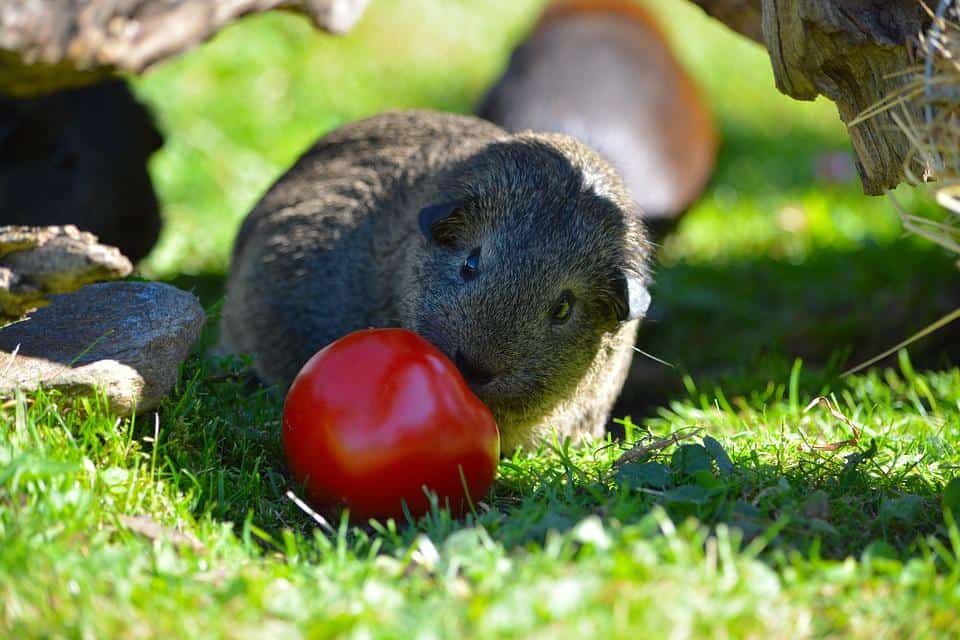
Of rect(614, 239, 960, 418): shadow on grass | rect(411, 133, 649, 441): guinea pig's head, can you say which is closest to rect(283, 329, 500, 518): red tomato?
rect(411, 133, 649, 441): guinea pig's head

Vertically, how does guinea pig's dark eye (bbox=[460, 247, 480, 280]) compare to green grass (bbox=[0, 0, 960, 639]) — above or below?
above

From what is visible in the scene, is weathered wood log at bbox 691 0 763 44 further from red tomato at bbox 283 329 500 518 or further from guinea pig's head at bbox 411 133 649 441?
red tomato at bbox 283 329 500 518

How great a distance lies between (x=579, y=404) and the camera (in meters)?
4.52

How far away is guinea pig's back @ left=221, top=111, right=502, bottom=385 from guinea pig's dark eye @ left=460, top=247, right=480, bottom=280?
2.36 feet

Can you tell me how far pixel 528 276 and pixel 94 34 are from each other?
207cm

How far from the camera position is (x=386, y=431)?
129 inches

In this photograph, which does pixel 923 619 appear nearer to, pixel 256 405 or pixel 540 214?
pixel 540 214

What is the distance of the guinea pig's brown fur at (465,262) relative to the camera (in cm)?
392

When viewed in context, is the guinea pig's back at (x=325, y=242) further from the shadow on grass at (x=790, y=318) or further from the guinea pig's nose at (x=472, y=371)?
the shadow on grass at (x=790, y=318)

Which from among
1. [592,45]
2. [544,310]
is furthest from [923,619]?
[592,45]

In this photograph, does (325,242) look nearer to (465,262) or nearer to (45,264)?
(465,262)

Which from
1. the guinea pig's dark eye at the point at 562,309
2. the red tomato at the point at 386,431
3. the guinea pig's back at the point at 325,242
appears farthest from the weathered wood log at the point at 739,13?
the red tomato at the point at 386,431

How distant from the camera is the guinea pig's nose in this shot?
3783 millimetres

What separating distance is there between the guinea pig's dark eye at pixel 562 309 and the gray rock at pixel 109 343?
4.39ft
